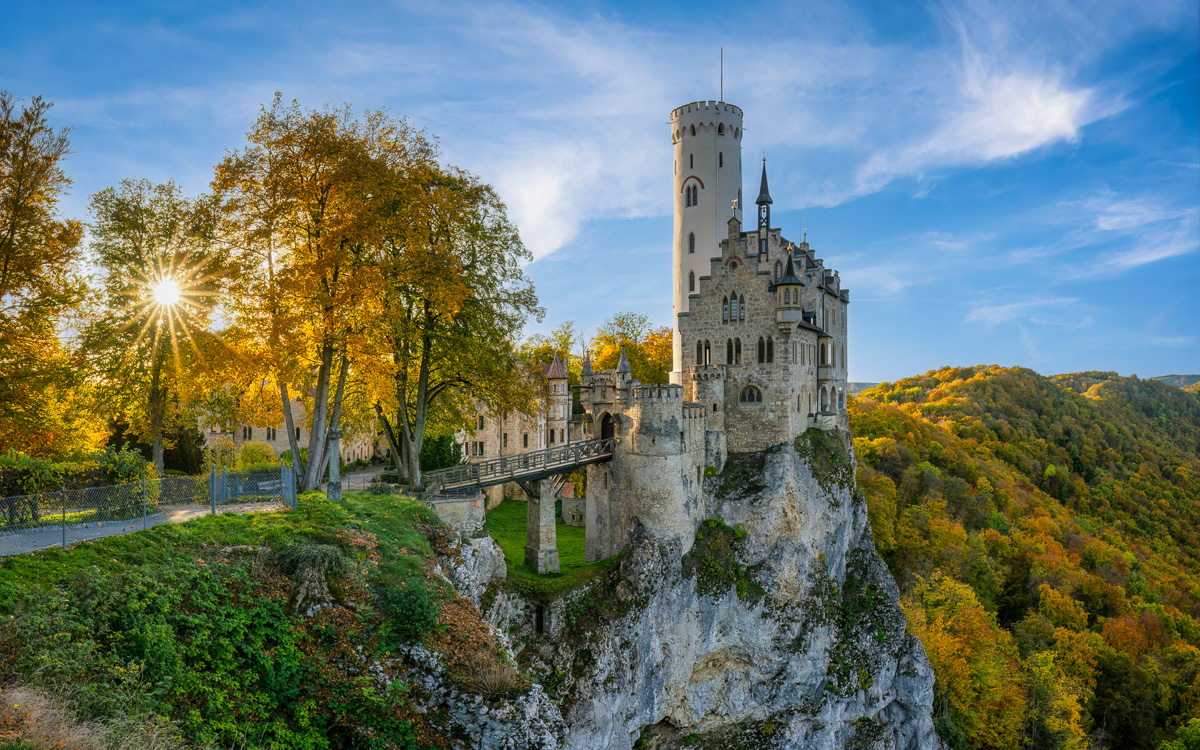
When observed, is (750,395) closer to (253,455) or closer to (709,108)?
(709,108)

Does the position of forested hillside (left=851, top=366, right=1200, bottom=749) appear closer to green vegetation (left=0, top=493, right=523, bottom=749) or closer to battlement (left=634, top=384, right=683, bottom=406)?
battlement (left=634, top=384, right=683, bottom=406)

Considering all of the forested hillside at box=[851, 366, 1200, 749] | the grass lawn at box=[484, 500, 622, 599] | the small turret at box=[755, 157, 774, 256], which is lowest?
the forested hillside at box=[851, 366, 1200, 749]

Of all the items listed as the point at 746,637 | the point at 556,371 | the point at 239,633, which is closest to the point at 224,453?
the point at 556,371

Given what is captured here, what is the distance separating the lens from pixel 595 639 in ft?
83.1

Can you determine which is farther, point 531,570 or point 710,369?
point 710,369

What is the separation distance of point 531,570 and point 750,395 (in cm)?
1568

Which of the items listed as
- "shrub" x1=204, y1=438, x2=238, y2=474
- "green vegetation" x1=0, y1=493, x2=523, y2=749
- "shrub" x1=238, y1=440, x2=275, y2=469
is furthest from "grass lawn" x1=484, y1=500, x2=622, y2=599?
"shrub" x1=204, y1=438, x2=238, y2=474

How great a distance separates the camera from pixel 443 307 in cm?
2369

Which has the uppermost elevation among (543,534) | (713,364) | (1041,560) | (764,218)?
(764,218)

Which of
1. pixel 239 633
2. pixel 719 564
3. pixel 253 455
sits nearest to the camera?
pixel 239 633

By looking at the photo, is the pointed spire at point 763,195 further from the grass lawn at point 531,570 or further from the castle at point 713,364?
the grass lawn at point 531,570

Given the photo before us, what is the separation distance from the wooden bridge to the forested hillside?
2880 cm

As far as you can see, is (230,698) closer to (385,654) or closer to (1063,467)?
(385,654)

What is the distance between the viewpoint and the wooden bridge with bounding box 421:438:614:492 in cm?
2511
